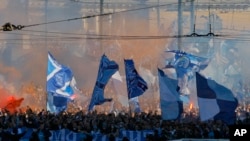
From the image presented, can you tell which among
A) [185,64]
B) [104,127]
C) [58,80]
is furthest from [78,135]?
[185,64]

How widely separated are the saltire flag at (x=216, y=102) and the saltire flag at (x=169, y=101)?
1.26 meters

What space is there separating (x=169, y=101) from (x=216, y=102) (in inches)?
94.3

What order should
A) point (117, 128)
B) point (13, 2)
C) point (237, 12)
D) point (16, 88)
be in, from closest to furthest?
point (117, 128), point (16, 88), point (13, 2), point (237, 12)

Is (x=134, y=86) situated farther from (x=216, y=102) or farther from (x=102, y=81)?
(x=216, y=102)

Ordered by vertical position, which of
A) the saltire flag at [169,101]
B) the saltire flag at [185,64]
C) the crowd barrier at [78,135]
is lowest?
the crowd barrier at [78,135]

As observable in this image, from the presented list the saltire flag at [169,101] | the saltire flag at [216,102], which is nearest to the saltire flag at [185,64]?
the saltire flag at [169,101]

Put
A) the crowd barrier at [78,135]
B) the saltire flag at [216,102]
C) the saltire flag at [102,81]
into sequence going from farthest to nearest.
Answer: the saltire flag at [102,81] → the saltire flag at [216,102] → the crowd barrier at [78,135]

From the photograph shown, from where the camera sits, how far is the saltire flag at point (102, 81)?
28531 millimetres

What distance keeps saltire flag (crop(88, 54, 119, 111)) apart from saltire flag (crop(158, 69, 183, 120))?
135 inches

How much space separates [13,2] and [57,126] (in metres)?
A: 44.0

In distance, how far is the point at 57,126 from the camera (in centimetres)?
2241

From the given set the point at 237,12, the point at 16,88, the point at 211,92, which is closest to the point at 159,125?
the point at 211,92

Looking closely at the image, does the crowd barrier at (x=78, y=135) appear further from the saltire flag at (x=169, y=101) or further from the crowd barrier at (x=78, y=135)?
the saltire flag at (x=169, y=101)

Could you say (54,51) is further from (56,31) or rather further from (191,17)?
(191,17)
